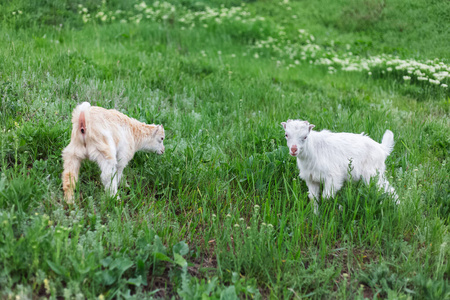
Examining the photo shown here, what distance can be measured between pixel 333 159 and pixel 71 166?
2.82 meters

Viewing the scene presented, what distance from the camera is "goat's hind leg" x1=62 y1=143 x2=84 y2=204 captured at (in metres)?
3.70

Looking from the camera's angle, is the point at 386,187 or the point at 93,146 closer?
the point at 93,146

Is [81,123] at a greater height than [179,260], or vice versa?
[81,123]

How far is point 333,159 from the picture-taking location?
4410 millimetres

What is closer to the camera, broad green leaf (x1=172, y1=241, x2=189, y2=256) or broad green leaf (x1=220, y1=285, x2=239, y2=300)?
broad green leaf (x1=220, y1=285, x2=239, y2=300)

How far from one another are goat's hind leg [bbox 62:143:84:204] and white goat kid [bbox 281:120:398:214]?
2.19 meters

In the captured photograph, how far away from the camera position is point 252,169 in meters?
4.86

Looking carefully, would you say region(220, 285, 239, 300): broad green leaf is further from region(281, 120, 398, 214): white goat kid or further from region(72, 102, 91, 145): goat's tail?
region(72, 102, 91, 145): goat's tail

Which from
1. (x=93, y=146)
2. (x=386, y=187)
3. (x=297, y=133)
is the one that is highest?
(x=297, y=133)

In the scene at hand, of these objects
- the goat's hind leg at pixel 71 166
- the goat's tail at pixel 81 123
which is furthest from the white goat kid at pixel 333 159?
the goat's hind leg at pixel 71 166

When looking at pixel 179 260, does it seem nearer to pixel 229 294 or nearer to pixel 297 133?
pixel 229 294

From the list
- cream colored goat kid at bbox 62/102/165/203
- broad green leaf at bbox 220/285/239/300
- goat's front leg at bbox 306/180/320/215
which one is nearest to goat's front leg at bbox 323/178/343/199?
goat's front leg at bbox 306/180/320/215

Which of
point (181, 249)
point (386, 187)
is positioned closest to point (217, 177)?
point (181, 249)

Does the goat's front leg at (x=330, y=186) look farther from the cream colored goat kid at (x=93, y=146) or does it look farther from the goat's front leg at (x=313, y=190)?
the cream colored goat kid at (x=93, y=146)
